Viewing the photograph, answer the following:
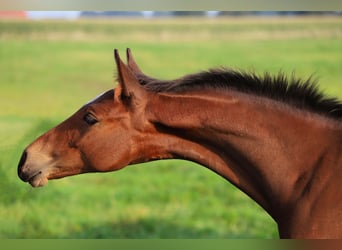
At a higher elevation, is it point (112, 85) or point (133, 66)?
point (133, 66)

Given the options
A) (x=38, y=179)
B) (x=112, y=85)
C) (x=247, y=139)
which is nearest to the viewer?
(x=247, y=139)

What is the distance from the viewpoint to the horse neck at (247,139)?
245cm

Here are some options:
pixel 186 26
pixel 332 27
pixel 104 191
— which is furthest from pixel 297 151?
pixel 186 26

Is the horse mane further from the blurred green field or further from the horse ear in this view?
the blurred green field

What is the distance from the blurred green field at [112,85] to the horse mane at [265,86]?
2.22m

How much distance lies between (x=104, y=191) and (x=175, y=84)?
323 cm

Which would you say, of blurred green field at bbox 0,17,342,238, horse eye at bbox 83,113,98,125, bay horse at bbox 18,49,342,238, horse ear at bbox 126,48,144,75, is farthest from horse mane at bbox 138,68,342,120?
blurred green field at bbox 0,17,342,238

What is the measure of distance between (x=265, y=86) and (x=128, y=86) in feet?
2.05

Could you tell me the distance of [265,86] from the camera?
2555 millimetres

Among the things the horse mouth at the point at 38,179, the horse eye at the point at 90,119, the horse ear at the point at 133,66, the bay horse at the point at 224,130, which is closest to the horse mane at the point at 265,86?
the bay horse at the point at 224,130

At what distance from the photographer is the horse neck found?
2.45m

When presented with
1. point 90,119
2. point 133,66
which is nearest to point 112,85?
point 133,66

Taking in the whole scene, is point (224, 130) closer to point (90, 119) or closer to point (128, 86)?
point (128, 86)

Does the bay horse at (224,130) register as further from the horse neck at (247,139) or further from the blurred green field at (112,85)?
the blurred green field at (112,85)
